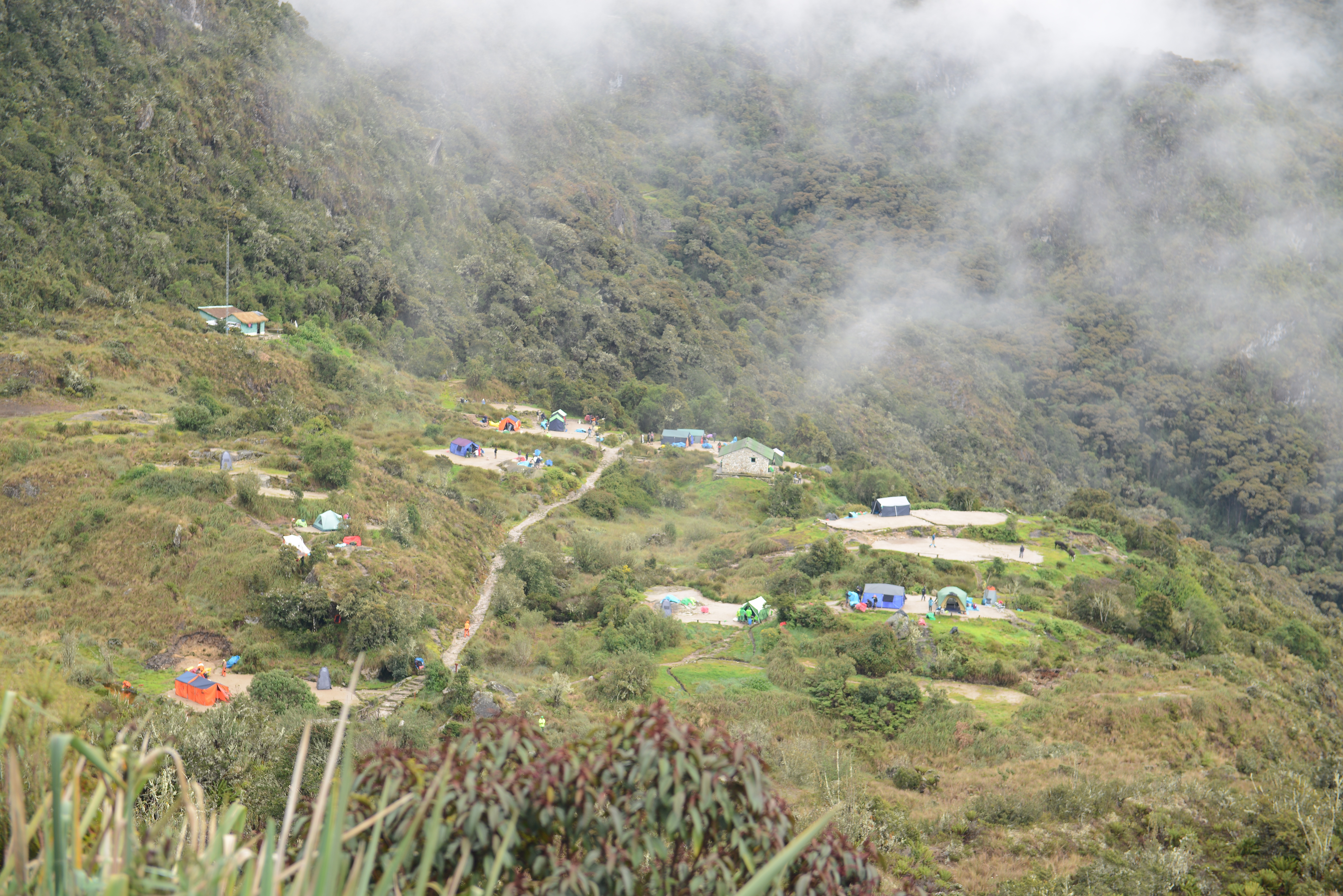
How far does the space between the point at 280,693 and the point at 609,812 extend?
12.7m

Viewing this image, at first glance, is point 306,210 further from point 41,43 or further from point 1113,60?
point 1113,60

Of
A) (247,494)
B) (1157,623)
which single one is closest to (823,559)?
(1157,623)

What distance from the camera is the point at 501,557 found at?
26.8 metres

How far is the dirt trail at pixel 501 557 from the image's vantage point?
19484 millimetres

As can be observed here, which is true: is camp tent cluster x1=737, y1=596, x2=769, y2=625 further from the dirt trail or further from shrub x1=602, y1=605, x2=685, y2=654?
the dirt trail

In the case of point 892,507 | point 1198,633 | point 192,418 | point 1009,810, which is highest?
point 892,507

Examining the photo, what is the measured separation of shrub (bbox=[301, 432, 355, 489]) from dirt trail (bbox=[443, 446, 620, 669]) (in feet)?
16.4

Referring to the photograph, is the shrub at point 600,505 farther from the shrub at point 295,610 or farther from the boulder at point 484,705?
the boulder at point 484,705

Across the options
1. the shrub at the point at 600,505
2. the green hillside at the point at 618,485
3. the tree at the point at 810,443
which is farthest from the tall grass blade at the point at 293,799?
the tree at the point at 810,443

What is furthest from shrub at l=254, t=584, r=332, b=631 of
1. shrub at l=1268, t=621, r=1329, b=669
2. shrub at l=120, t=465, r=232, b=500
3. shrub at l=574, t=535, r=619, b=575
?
shrub at l=1268, t=621, r=1329, b=669

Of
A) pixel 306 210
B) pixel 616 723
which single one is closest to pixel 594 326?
pixel 306 210

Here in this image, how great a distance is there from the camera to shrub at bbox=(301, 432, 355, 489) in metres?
24.9

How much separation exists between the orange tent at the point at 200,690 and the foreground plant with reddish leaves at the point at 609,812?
12.3 meters

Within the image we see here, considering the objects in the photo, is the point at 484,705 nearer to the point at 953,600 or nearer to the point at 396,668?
the point at 396,668
